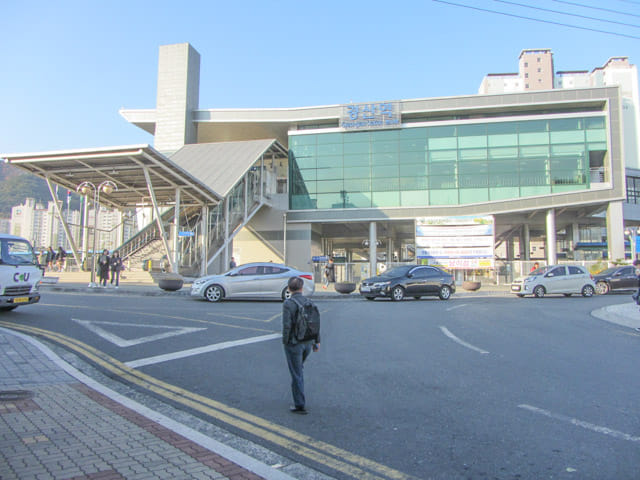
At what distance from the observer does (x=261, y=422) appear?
4457mm

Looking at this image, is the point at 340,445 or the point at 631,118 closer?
the point at 340,445

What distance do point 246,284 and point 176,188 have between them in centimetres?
1239

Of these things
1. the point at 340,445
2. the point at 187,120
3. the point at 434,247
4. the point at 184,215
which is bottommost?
the point at 340,445

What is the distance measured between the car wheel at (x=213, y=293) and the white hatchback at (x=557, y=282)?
13437 mm

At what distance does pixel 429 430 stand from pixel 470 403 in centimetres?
99

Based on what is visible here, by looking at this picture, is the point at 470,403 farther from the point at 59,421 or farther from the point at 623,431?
the point at 59,421

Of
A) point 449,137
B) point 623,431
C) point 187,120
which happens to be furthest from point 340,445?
point 187,120

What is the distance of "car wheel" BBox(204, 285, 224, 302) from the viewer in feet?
53.1

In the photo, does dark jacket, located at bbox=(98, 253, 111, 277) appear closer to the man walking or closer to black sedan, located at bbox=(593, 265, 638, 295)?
the man walking

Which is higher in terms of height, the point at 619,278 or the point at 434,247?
the point at 434,247

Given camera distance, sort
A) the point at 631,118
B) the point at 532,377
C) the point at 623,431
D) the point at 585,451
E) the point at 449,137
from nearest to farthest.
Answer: the point at 585,451 < the point at 623,431 < the point at 532,377 < the point at 449,137 < the point at 631,118

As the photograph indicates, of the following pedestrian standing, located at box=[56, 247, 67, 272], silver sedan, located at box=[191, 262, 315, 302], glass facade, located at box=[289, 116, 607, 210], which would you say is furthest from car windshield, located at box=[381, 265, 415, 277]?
pedestrian standing, located at box=[56, 247, 67, 272]

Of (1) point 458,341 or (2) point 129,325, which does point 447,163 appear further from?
(2) point 129,325

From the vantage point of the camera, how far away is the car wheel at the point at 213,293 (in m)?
16.2
